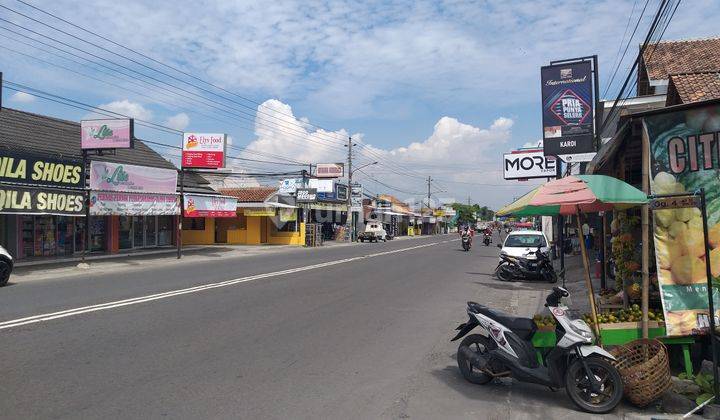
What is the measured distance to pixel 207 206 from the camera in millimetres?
28484

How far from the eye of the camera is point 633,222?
7.23 m

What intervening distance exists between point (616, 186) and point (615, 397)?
2201 millimetres

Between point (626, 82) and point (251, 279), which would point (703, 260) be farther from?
point (251, 279)

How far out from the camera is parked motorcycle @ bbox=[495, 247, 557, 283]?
16.8 meters

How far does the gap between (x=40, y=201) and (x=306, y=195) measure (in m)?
24.0

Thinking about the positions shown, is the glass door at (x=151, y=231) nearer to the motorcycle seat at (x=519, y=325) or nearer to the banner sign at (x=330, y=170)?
the banner sign at (x=330, y=170)

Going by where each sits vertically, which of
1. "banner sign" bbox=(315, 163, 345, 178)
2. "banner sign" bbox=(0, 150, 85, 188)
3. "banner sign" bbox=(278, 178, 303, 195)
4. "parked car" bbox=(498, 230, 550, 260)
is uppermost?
"banner sign" bbox=(315, 163, 345, 178)

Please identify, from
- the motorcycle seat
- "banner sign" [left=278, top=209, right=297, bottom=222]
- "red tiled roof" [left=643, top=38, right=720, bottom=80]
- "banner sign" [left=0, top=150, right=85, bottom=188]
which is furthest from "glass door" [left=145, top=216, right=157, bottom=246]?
the motorcycle seat

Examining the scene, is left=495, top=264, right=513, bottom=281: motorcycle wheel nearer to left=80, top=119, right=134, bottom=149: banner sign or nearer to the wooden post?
the wooden post

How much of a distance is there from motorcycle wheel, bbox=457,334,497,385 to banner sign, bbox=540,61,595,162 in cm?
1278

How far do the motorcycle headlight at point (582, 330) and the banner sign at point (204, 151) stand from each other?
25.3 metres

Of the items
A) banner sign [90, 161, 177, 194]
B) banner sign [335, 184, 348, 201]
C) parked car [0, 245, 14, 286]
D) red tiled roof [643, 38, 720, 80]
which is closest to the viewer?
parked car [0, 245, 14, 286]

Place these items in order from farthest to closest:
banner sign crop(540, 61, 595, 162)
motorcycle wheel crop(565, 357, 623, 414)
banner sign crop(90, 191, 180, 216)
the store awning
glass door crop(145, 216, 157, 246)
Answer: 1. the store awning
2. glass door crop(145, 216, 157, 246)
3. banner sign crop(90, 191, 180, 216)
4. banner sign crop(540, 61, 595, 162)
5. motorcycle wheel crop(565, 357, 623, 414)

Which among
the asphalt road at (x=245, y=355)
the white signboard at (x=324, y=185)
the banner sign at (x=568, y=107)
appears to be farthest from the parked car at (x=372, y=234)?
the asphalt road at (x=245, y=355)
